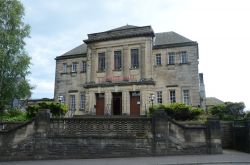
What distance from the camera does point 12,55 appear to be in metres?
24.3

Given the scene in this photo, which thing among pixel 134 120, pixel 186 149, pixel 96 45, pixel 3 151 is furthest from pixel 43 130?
pixel 96 45

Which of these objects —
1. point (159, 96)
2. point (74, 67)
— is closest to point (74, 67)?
point (74, 67)

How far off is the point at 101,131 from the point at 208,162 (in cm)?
592

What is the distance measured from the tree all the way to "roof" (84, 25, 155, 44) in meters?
8.38

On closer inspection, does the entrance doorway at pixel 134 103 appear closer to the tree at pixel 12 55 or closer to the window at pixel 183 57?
the window at pixel 183 57

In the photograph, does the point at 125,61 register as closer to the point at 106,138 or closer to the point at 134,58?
the point at 134,58

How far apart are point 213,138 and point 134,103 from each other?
15.5m

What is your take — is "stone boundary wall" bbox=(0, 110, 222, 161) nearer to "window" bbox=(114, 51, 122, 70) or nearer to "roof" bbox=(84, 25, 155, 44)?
"window" bbox=(114, 51, 122, 70)

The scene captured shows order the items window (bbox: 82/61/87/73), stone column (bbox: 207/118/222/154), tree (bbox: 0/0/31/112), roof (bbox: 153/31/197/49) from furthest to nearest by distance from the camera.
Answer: window (bbox: 82/61/87/73) < roof (bbox: 153/31/197/49) < tree (bbox: 0/0/31/112) < stone column (bbox: 207/118/222/154)

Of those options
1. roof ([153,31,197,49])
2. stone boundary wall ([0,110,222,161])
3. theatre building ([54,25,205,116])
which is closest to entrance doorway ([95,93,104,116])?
theatre building ([54,25,205,116])

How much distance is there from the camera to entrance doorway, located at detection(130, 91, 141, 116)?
2895 cm

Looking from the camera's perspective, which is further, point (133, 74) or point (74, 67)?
point (74, 67)

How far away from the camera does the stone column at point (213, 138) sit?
14164 mm

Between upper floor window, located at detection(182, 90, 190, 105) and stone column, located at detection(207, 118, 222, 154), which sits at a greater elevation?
upper floor window, located at detection(182, 90, 190, 105)
